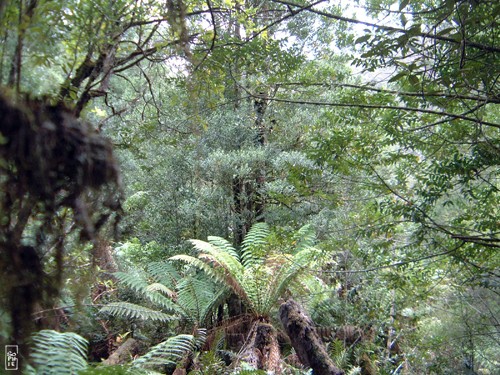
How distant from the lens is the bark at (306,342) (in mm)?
2671

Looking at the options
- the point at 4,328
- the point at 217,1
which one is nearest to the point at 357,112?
the point at 217,1

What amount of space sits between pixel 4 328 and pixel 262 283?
3.45 m

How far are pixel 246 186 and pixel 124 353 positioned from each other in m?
2.46

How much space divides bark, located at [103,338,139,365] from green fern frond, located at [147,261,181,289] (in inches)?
33.9

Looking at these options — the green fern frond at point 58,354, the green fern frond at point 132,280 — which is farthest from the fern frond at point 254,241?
the green fern frond at point 58,354

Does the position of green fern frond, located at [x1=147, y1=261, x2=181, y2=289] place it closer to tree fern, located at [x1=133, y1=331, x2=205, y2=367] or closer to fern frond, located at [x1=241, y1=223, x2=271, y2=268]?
fern frond, located at [x1=241, y1=223, x2=271, y2=268]

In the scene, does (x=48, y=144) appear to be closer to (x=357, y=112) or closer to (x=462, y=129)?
(x=357, y=112)

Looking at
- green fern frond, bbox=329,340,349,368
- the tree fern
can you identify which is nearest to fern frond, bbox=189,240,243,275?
the tree fern

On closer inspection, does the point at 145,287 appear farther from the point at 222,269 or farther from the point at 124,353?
the point at 222,269

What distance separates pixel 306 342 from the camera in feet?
9.23

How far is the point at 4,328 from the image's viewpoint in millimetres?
991

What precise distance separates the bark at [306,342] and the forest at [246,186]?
0.01m

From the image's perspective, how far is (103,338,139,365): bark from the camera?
11.1 ft

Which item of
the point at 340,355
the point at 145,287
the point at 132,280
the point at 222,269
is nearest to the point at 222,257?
the point at 222,269
